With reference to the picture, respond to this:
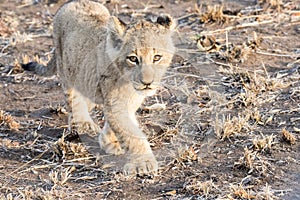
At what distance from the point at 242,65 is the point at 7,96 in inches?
93.0

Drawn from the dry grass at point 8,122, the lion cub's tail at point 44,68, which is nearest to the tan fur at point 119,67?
the lion cub's tail at point 44,68

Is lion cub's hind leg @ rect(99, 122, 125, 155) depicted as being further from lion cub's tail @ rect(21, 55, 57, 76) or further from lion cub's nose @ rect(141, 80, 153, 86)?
lion cub's tail @ rect(21, 55, 57, 76)

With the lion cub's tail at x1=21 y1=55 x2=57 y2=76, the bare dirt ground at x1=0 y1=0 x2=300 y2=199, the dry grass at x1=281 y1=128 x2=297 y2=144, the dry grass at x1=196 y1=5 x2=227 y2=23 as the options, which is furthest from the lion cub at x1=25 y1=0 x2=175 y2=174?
the dry grass at x1=196 y1=5 x2=227 y2=23

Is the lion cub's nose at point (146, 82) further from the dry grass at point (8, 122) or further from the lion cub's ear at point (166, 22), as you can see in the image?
the dry grass at point (8, 122)

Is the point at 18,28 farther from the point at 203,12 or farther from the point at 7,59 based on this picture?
the point at 203,12

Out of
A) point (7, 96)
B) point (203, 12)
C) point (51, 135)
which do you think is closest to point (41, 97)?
point (7, 96)

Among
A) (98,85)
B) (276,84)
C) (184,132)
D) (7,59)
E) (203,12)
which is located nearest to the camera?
(98,85)

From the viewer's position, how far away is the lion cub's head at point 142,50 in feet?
15.5

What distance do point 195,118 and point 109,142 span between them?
0.85 m

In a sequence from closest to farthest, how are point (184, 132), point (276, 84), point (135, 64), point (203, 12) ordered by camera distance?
point (135, 64)
point (184, 132)
point (276, 84)
point (203, 12)

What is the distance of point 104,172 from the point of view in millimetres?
4988

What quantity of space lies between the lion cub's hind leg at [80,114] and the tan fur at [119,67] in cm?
24

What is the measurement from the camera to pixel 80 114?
19.4 ft

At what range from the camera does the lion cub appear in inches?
188
